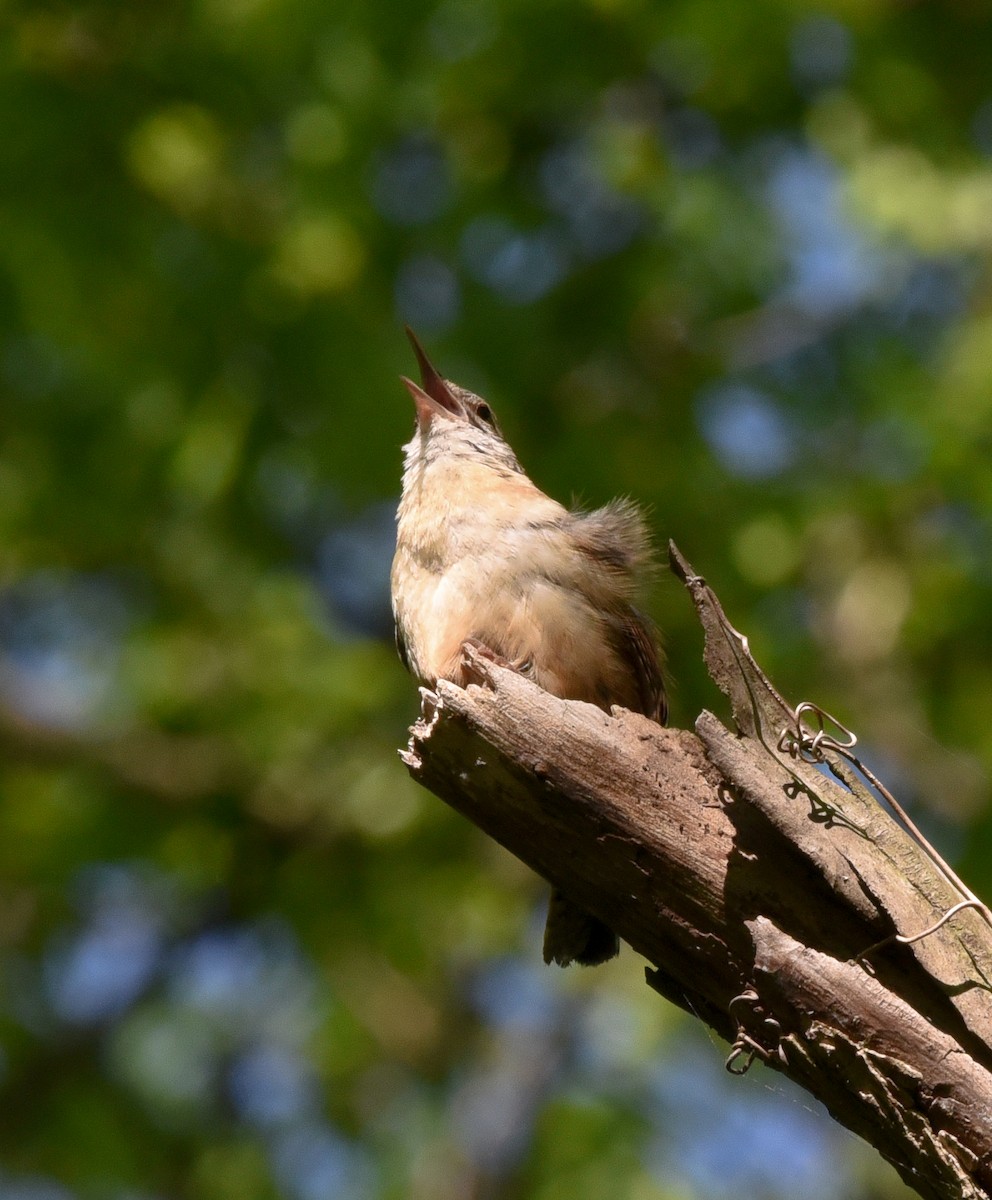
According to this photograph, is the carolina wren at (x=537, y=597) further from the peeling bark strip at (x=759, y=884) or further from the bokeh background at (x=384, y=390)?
the bokeh background at (x=384, y=390)

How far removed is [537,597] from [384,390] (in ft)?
8.41

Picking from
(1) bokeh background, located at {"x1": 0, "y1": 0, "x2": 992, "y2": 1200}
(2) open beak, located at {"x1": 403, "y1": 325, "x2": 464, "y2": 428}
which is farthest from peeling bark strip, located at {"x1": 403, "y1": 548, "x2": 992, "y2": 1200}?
(1) bokeh background, located at {"x1": 0, "y1": 0, "x2": 992, "y2": 1200}

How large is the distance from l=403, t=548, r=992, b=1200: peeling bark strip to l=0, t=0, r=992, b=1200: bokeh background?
353cm

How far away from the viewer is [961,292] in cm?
782

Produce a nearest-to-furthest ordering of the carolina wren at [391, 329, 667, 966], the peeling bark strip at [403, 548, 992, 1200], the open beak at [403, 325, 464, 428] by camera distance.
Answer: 1. the peeling bark strip at [403, 548, 992, 1200]
2. the carolina wren at [391, 329, 667, 966]
3. the open beak at [403, 325, 464, 428]

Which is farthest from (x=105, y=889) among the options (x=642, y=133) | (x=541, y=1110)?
(x=642, y=133)

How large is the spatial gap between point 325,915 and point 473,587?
3.83m

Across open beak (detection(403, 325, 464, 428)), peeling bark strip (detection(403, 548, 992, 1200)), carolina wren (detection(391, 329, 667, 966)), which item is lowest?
peeling bark strip (detection(403, 548, 992, 1200))

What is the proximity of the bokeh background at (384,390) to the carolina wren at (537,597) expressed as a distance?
2013mm

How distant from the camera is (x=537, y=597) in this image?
4223 millimetres

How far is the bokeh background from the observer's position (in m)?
6.66

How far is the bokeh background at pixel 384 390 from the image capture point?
666 centimetres

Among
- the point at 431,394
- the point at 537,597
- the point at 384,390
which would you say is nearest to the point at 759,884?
the point at 537,597

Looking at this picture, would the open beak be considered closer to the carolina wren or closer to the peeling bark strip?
the carolina wren
